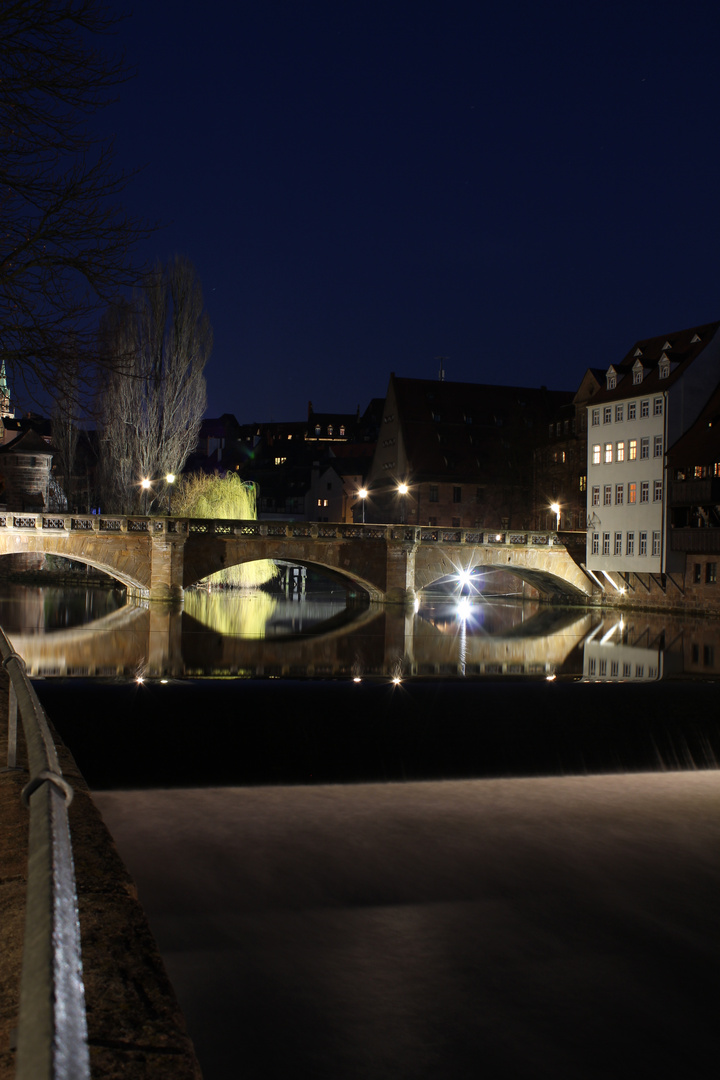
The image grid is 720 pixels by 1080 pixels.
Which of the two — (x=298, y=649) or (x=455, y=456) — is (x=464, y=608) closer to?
(x=455, y=456)

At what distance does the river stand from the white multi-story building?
75.3ft

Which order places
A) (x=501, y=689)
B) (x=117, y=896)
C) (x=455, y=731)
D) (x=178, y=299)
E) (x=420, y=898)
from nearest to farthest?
(x=117, y=896) < (x=420, y=898) < (x=455, y=731) < (x=501, y=689) < (x=178, y=299)

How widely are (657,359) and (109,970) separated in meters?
48.3

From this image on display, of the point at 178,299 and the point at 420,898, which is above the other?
the point at 178,299

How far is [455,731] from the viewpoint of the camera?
16.1 m

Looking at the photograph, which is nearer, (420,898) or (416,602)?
(420,898)

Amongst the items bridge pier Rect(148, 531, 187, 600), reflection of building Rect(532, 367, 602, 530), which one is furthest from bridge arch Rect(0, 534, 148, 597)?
reflection of building Rect(532, 367, 602, 530)

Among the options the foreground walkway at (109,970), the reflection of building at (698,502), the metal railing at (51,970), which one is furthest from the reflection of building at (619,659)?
the metal railing at (51,970)

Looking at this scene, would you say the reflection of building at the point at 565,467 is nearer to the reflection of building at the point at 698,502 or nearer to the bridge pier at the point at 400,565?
the reflection of building at the point at 698,502

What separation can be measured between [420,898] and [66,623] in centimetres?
2840

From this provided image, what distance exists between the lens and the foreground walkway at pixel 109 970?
3.78 m

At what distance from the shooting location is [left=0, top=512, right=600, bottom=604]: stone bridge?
4375 centimetres

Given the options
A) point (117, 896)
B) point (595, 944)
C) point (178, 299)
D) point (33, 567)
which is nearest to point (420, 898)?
point (595, 944)

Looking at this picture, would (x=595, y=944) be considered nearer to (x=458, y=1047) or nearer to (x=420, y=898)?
(x=420, y=898)
